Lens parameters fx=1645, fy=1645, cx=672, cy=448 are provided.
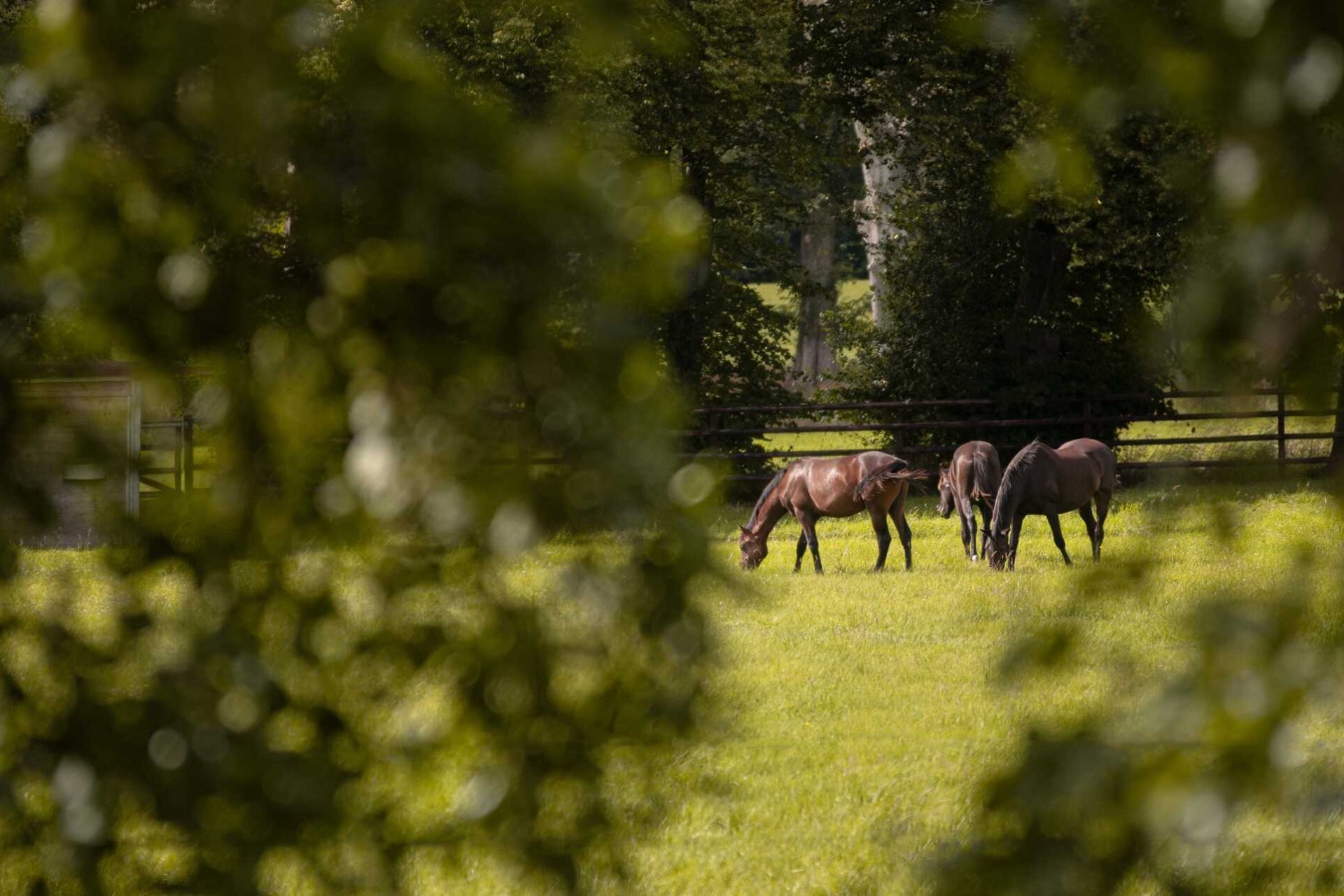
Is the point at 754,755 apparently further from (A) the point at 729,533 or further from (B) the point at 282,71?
(A) the point at 729,533

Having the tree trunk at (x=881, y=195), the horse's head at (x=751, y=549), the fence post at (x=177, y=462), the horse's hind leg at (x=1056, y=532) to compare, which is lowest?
the horse's head at (x=751, y=549)

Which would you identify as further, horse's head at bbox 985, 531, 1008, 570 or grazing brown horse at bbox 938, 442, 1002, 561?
grazing brown horse at bbox 938, 442, 1002, 561

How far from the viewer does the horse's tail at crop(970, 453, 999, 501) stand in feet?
50.0

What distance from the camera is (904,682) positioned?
369 inches

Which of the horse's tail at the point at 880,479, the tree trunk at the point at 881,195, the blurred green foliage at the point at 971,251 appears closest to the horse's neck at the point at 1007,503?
the horse's tail at the point at 880,479

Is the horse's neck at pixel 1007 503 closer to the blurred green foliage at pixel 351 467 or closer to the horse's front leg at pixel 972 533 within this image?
the horse's front leg at pixel 972 533

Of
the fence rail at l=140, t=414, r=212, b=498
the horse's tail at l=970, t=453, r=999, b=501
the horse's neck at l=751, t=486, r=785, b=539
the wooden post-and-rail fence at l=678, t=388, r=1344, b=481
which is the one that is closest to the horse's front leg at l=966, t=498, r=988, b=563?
the horse's tail at l=970, t=453, r=999, b=501

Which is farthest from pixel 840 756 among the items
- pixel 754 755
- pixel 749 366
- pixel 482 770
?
pixel 749 366

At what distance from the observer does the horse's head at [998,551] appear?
14.5 m

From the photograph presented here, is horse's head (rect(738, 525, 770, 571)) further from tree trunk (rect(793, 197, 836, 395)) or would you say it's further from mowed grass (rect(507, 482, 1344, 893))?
A: tree trunk (rect(793, 197, 836, 395))

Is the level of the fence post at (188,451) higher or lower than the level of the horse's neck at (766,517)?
higher

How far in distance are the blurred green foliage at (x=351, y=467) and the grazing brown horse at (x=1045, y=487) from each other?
12.9 m

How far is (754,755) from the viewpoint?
752 cm

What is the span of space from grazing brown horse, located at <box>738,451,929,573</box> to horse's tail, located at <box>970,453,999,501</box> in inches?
22.3
